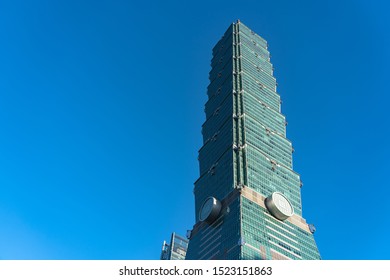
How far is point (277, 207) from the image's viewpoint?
19288 centimetres

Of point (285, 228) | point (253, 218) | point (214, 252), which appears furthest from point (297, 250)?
point (214, 252)

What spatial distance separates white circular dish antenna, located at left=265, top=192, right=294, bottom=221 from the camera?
193500 millimetres

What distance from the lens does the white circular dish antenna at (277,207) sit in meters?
194

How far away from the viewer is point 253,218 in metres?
185
